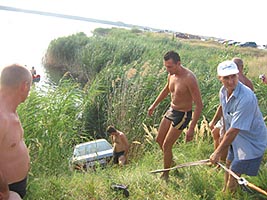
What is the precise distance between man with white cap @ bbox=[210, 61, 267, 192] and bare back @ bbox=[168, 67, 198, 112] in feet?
2.65

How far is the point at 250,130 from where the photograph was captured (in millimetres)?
3545

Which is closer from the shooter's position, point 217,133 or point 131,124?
point 217,133

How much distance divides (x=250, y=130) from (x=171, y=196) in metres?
1.20

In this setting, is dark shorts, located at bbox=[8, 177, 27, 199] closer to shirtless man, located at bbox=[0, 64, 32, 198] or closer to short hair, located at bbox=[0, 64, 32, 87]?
shirtless man, located at bbox=[0, 64, 32, 198]

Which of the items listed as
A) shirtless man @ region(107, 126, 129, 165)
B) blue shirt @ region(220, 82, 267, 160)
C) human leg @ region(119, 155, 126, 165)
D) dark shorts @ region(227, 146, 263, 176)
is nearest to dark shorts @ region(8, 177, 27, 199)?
blue shirt @ region(220, 82, 267, 160)

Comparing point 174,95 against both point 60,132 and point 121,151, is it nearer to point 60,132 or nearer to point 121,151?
point 60,132

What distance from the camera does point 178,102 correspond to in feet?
15.6

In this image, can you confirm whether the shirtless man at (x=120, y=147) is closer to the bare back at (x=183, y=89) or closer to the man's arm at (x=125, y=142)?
the man's arm at (x=125, y=142)

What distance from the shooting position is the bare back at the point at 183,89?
4555 millimetres

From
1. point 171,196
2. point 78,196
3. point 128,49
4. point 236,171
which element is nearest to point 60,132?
point 78,196

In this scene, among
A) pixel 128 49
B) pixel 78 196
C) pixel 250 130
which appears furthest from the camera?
pixel 128 49

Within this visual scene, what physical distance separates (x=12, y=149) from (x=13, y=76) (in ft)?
1.70

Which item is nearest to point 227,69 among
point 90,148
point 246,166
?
point 246,166

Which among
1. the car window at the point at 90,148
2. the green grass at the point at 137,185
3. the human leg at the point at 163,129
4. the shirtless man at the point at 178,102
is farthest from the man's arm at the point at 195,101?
the car window at the point at 90,148
